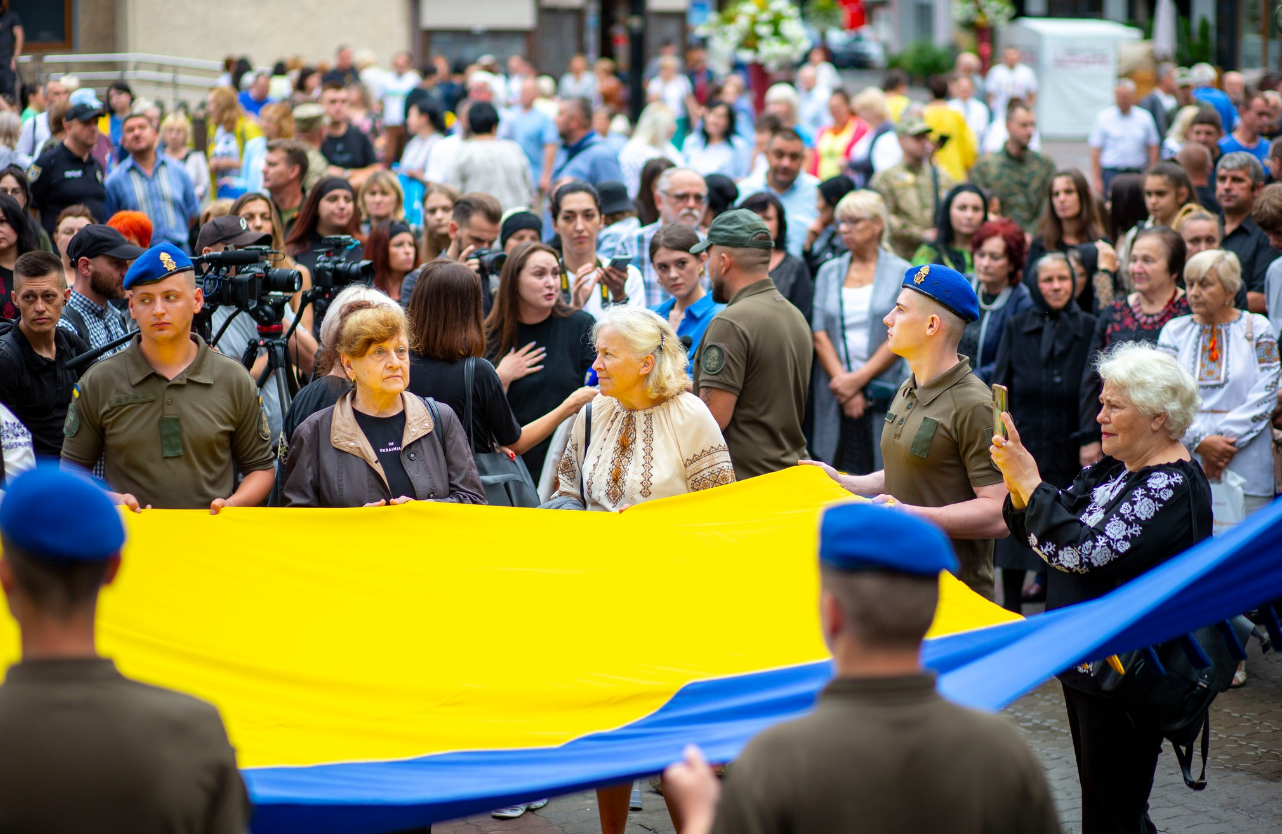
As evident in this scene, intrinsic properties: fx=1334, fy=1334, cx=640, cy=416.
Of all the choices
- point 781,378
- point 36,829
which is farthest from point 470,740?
point 781,378

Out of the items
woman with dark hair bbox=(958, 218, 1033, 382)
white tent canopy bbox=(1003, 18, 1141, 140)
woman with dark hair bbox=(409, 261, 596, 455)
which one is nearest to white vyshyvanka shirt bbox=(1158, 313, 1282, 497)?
woman with dark hair bbox=(958, 218, 1033, 382)

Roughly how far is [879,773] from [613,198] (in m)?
7.81

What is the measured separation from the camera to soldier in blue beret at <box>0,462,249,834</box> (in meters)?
2.25

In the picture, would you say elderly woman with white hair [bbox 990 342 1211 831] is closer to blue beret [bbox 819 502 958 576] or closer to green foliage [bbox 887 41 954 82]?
blue beret [bbox 819 502 958 576]

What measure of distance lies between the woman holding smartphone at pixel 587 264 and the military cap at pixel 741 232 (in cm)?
128

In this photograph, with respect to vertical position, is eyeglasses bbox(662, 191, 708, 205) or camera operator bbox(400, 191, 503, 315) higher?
eyeglasses bbox(662, 191, 708, 205)

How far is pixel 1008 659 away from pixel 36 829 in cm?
222

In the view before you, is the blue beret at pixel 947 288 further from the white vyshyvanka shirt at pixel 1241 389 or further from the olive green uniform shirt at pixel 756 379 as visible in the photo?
the white vyshyvanka shirt at pixel 1241 389

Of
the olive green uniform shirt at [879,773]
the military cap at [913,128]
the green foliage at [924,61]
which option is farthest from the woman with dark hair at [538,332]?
the green foliage at [924,61]

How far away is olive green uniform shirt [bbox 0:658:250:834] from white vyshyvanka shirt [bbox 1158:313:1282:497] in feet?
19.4

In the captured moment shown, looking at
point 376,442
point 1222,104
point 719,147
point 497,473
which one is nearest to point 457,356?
point 497,473

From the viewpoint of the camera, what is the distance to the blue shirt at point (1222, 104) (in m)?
15.0

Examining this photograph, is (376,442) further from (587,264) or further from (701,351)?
(587,264)

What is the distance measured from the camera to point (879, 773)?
7.32 ft
